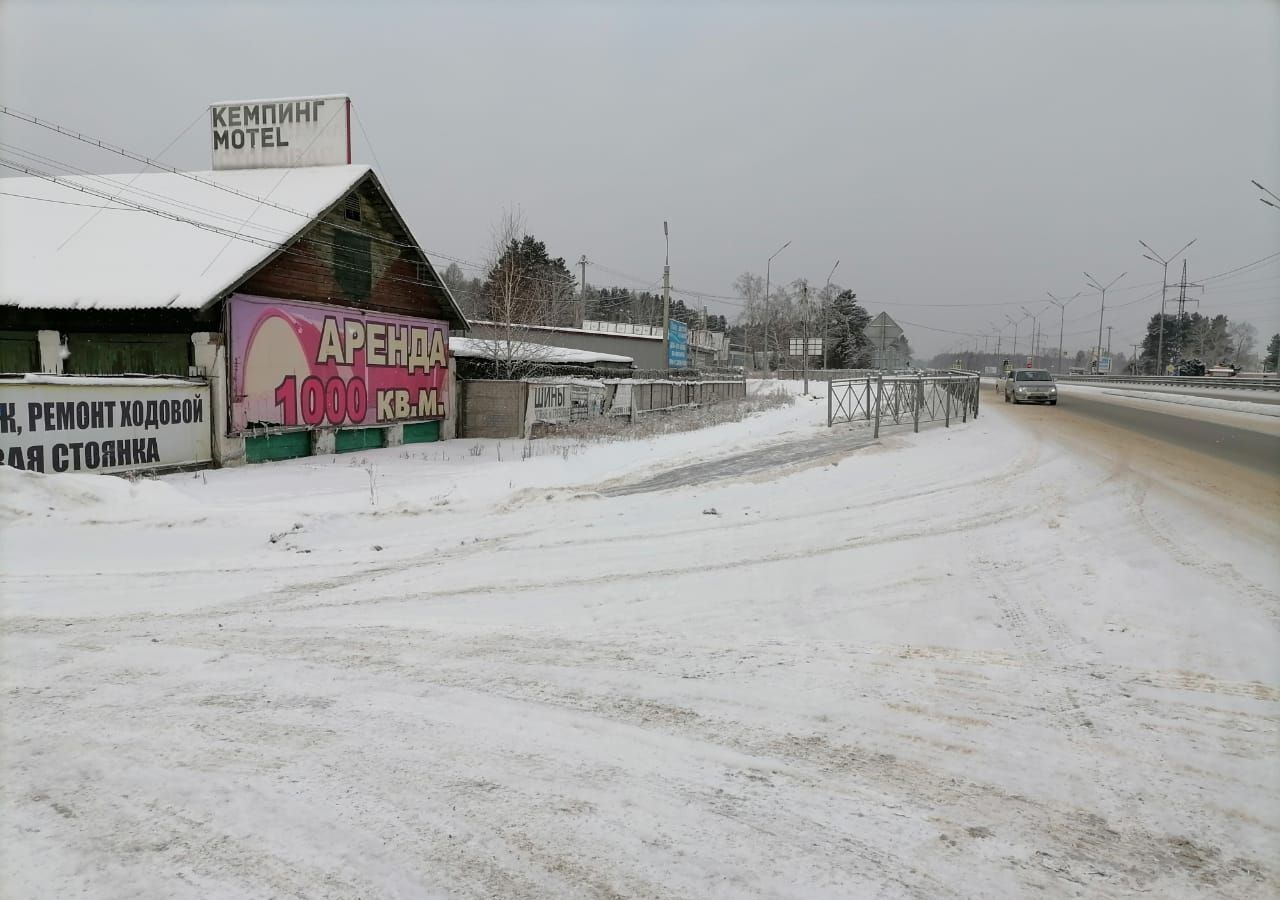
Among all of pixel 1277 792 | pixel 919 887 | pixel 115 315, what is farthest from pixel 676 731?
pixel 115 315

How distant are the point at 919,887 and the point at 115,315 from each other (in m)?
17.7

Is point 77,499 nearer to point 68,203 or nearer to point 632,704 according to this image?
point 632,704

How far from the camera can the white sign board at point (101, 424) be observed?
420 inches

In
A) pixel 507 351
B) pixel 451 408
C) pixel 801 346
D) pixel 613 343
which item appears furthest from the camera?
pixel 801 346

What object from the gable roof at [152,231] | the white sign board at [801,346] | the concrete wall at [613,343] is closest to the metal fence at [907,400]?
the gable roof at [152,231]

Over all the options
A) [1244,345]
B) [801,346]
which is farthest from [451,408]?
[1244,345]

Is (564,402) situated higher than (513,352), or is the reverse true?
(513,352)

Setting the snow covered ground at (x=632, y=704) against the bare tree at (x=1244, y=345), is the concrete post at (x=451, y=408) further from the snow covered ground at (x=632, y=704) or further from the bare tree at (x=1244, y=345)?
the bare tree at (x=1244, y=345)

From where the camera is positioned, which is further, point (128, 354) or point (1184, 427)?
point (1184, 427)

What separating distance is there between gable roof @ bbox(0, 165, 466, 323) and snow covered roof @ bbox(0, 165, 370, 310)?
24mm

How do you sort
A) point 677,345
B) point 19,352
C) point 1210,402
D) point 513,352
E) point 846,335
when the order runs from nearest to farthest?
point 19,352 → point 513,352 → point 1210,402 → point 677,345 → point 846,335

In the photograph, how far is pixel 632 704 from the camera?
3809 millimetres

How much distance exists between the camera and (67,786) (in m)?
3.02

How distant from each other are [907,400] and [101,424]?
723 inches
